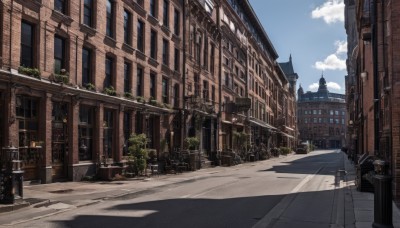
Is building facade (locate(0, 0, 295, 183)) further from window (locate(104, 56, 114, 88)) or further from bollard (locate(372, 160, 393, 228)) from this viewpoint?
bollard (locate(372, 160, 393, 228))

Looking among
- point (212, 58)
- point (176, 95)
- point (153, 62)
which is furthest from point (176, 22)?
point (212, 58)

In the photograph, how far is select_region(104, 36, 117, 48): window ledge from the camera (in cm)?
2416

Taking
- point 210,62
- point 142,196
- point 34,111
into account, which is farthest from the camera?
point 210,62

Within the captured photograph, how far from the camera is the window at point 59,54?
66.2 feet

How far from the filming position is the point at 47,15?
19359mm

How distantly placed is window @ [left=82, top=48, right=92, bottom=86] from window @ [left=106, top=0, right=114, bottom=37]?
7.63 ft

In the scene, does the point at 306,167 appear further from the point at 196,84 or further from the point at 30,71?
the point at 30,71

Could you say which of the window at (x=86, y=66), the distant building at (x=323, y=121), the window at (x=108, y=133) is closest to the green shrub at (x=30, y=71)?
the window at (x=86, y=66)

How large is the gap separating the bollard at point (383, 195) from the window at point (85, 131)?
55.0 feet

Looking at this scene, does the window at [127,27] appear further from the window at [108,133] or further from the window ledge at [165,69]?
the window ledge at [165,69]

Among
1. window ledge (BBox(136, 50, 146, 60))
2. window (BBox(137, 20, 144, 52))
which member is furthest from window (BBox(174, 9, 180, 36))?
window ledge (BBox(136, 50, 146, 60))

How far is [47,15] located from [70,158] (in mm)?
6214

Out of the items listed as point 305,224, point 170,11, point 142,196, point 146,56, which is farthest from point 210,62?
point 305,224

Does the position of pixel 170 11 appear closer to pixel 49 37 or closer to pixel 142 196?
pixel 49 37
